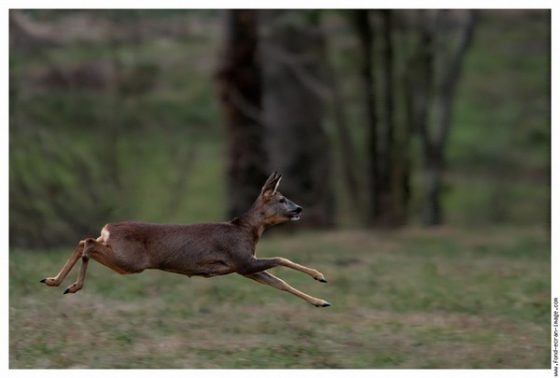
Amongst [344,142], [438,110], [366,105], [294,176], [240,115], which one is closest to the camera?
[240,115]

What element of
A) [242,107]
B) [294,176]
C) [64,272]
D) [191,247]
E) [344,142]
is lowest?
[64,272]

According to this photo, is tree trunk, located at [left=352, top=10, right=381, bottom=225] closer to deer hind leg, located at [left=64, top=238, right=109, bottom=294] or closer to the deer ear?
the deer ear

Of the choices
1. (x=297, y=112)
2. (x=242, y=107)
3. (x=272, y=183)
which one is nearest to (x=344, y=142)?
(x=297, y=112)

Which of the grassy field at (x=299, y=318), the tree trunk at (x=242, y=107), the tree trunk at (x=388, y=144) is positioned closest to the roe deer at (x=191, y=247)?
the grassy field at (x=299, y=318)

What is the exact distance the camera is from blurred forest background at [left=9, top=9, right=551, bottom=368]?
10.5m

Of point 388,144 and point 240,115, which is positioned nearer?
point 240,115

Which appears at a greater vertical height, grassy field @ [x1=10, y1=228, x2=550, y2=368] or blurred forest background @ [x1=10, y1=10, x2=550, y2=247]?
blurred forest background @ [x1=10, y1=10, x2=550, y2=247]

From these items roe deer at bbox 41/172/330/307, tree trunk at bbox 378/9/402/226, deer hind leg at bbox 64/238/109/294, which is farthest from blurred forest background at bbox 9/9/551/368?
deer hind leg at bbox 64/238/109/294

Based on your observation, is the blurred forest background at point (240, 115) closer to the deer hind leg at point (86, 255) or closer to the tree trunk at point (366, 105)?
the tree trunk at point (366, 105)

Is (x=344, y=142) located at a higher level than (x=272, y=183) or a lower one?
higher

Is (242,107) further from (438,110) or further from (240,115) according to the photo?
(438,110)

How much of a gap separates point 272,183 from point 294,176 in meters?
14.3

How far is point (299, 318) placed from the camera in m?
11.3

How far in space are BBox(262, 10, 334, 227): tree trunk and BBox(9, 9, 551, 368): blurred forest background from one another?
0.04 meters
